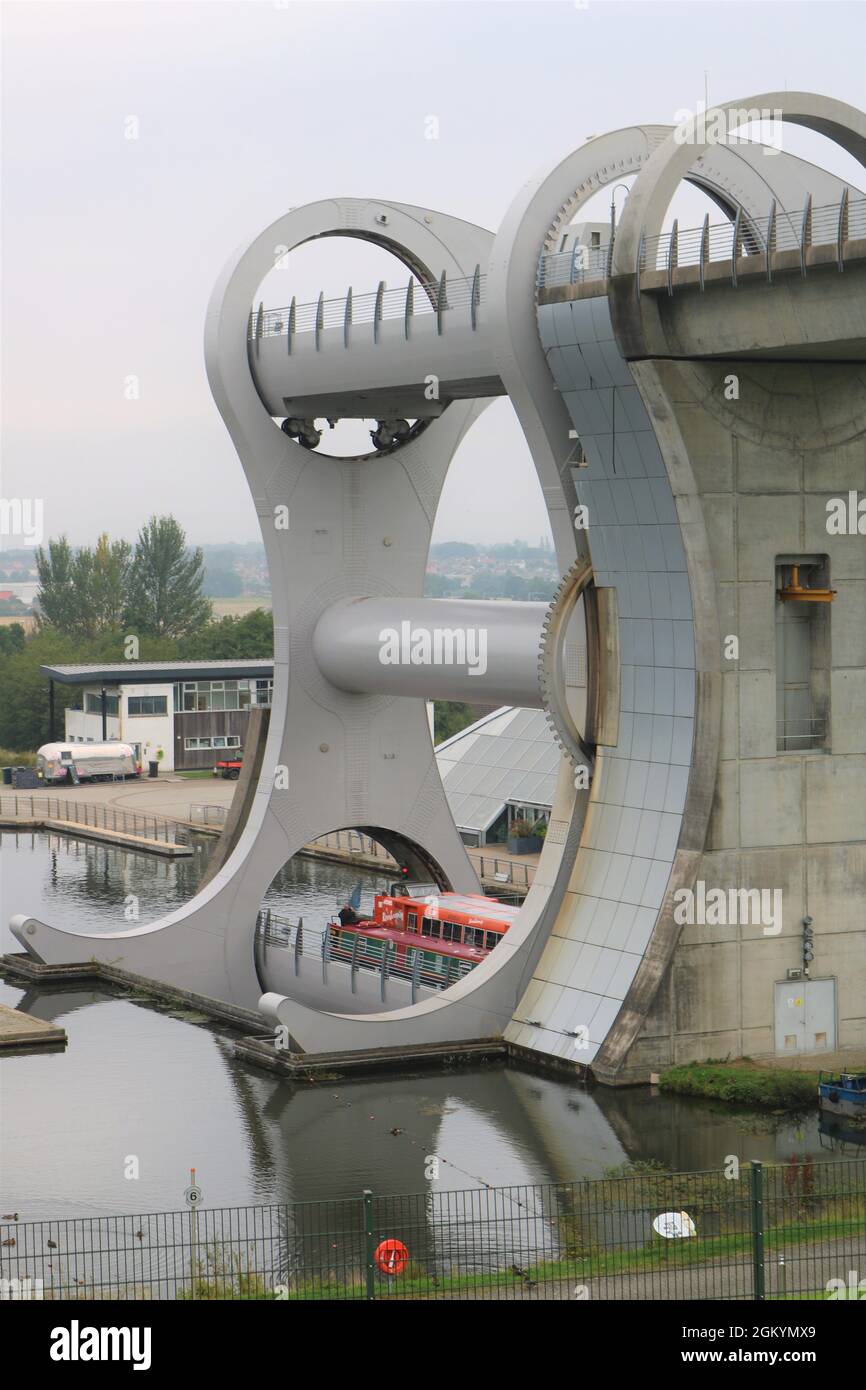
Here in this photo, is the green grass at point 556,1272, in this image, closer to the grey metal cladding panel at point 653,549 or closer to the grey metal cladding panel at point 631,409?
the grey metal cladding panel at point 653,549

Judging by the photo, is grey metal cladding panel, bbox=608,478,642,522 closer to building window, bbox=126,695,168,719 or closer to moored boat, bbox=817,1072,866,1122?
moored boat, bbox=817,1072,866,1122

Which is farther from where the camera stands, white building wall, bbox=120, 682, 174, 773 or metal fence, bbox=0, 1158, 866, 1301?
white building wall, bbox=120, 682, 174, 773

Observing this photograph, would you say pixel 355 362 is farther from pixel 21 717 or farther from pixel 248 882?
pixel 21 717

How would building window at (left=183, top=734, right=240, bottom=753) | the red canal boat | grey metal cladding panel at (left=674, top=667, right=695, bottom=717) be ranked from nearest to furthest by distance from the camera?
grey metal cladding panel at (left=674, top=667, right=695, bottom=717) → the red canal boat → building window at (left=183, top=734, right=240, bottom=753)

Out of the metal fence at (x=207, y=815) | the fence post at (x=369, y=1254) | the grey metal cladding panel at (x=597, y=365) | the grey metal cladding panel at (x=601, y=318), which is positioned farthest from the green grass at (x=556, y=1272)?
the metal fence at (x=207, y=815)

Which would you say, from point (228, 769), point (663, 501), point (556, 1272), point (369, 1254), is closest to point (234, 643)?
point (228, 769)

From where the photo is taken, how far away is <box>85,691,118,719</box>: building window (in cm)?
8312

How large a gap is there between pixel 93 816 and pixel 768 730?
42.9 metres

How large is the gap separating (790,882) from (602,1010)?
339 cm

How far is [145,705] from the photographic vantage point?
83.7 m

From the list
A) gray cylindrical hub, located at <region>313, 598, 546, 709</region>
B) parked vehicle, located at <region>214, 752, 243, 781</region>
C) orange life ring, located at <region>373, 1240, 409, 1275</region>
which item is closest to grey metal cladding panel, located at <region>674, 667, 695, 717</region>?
gray cylindrical hub, located at <region>313, 598, 546, 709</region>

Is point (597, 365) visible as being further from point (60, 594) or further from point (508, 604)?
point (60, 594)

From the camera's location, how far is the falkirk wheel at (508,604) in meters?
30.4

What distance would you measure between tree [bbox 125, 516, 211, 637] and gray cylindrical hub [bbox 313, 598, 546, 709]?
88.1 meters
